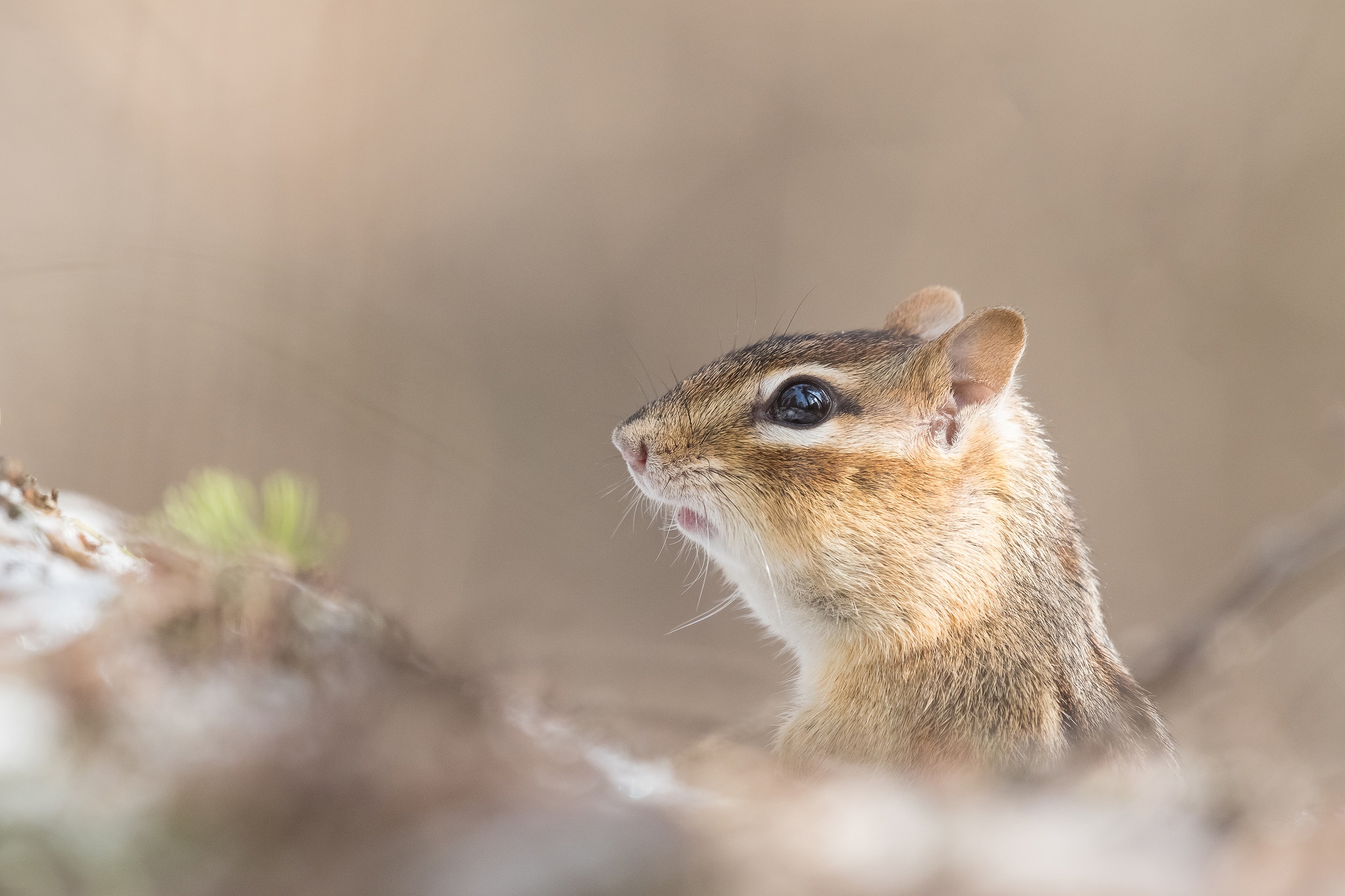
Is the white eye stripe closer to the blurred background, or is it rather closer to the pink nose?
the pink nose

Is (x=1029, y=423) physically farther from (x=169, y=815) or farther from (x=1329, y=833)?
(x=169, y=815)

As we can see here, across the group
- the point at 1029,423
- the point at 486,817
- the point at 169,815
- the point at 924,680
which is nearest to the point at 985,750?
the point at 924,680

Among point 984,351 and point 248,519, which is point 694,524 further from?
point 248,519

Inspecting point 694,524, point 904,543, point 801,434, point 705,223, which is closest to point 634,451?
point 694,524

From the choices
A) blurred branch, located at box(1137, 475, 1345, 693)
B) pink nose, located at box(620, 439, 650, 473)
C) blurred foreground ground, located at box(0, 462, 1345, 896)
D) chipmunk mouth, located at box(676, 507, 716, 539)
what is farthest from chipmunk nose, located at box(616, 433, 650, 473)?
blurred branch, located at box(1137, 475, 1345, 693)

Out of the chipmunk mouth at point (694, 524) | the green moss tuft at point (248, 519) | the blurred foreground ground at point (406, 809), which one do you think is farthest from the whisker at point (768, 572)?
the blurred foreground ground at point (406, 809)
